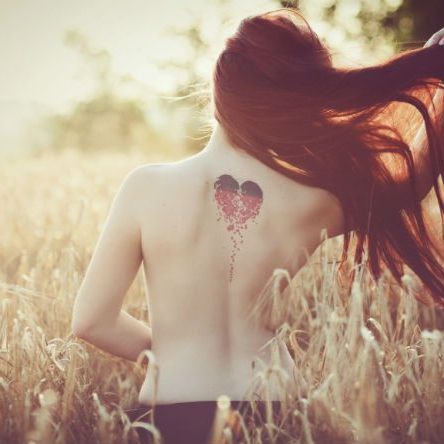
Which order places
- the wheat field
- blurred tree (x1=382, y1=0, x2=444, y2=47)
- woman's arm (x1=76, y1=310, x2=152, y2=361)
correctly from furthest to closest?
blurred tree (x1=382, y1=0, x2=444, y2=47) → woman's arm (x1=76, y1=310, x2=152, y2=361) → the wheat field

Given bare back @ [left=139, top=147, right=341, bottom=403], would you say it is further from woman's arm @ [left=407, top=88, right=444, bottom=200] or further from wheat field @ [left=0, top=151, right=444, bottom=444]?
woman's arm @ [left=407, top=88, right=444, bottom=200]

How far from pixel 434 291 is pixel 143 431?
96 cm

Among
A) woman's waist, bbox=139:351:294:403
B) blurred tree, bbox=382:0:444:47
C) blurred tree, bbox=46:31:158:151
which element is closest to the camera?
woman's waist, bbox=139:351:294:403

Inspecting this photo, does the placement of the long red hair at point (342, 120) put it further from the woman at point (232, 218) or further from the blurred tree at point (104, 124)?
the blurred tree at point (104, 124)

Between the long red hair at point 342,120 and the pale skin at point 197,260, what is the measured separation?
0.08 meters

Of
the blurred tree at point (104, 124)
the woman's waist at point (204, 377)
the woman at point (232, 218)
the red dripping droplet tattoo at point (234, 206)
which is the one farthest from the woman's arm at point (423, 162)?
the blurred tree at point (104, 124)

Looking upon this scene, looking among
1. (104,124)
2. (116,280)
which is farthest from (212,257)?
(104,124)

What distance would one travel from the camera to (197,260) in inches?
64.9

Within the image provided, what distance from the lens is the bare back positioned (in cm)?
163

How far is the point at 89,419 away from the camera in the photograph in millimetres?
1774

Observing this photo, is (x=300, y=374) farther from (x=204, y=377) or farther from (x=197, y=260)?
(x=197, y=260)

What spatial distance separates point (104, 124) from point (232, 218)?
13809 mm

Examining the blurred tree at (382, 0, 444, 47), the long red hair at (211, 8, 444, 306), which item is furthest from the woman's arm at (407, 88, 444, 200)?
the blurred tree at (382, 0, 444, 47)

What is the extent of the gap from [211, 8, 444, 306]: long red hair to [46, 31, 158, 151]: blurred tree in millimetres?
11480
